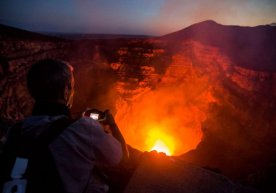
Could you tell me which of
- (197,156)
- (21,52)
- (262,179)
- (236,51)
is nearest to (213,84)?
(236,51)

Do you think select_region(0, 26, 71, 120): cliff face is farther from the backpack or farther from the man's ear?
the backpack

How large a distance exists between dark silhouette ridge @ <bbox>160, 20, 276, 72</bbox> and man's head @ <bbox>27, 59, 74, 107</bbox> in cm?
830

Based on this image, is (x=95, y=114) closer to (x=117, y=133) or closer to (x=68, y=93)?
(x=117, y=133)

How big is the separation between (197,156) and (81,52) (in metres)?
7.37

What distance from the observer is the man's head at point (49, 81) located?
6.23ft

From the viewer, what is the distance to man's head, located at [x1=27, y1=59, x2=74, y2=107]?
190 cm

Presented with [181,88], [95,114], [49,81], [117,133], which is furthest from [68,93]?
[181,88]

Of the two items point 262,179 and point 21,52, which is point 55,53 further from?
point 262,179

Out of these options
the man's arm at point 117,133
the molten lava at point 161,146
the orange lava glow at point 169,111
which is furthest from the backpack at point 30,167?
the molten lava at point 161,146

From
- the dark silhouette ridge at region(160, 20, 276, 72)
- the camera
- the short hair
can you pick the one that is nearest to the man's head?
the short hair

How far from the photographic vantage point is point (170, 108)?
1191 centimetres

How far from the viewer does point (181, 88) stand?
11.3m

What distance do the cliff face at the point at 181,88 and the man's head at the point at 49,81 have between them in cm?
616

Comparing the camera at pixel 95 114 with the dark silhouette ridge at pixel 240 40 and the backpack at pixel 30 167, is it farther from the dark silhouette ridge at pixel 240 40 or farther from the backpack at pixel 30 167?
the dark silhouette ridge at pixel 240 40
